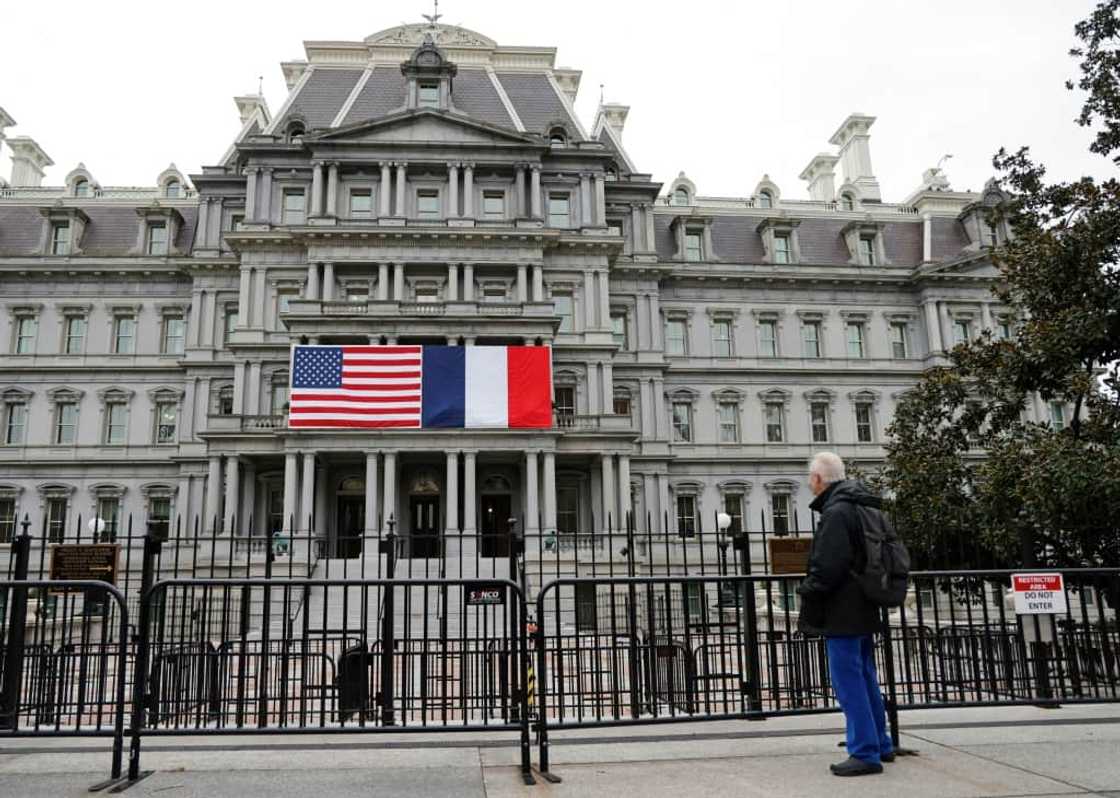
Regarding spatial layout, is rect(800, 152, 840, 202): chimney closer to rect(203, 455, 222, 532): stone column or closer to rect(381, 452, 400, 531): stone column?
rect(381, 452, 400, 531): stone column

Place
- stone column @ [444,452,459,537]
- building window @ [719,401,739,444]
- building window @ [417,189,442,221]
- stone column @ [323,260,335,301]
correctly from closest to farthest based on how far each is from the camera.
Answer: stone column @ [444,452,459,537]
stone column @ [323,260,335,301]
building window @ [417,189,442,221]
building window @ [719,401,739,444]

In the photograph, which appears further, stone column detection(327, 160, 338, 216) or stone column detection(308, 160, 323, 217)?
stone column detection(327, 160, 338, 216)

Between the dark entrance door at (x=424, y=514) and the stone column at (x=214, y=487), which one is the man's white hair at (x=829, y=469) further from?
the stone column at (x=214, y=487)

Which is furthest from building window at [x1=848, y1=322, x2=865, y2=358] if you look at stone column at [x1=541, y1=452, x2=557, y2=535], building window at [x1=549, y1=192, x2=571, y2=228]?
stone column at [x1=541, y1=452, x2=557, y2=535]

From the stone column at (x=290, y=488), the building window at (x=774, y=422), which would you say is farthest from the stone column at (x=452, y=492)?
the building window at (x=774, y=422)

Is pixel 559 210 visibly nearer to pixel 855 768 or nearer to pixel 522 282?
pixel 522 282

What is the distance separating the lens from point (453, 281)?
3616 centimetres

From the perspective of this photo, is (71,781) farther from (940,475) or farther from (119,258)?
(119,258)

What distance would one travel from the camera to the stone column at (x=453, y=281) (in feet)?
118

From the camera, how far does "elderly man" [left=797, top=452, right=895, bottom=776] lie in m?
5.59

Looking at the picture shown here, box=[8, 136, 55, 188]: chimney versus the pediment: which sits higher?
box=[8, 136, 55, 188]: chimney

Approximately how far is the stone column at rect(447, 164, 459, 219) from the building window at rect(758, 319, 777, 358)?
15.9 meters

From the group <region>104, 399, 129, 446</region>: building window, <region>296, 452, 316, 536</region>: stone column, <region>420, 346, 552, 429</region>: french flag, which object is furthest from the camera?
<region>104, 399, 129, 446</region>: building window

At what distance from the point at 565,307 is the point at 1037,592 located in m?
30.8
